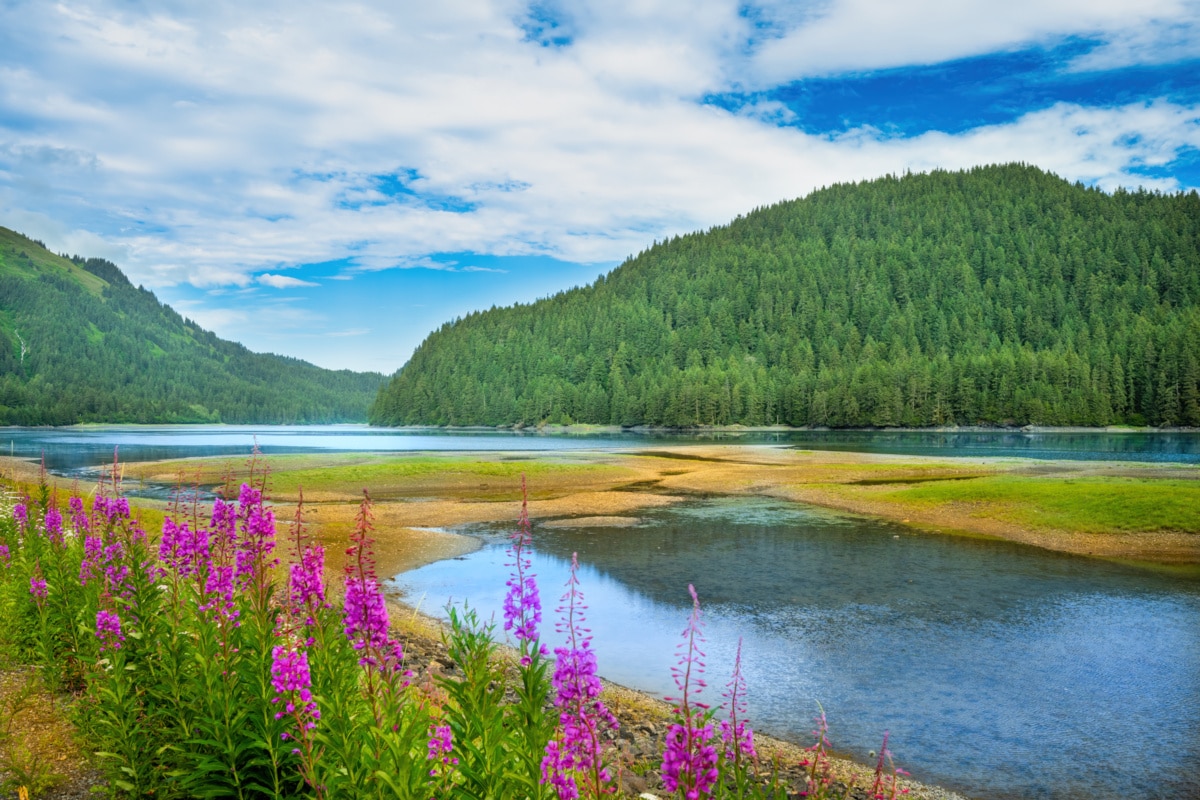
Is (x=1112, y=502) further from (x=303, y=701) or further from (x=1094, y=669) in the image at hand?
(x=303, y=701)

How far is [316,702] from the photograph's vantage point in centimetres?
523

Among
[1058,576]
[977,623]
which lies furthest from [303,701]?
[1058,576]

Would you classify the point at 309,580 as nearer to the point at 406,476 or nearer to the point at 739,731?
the point at 739,731

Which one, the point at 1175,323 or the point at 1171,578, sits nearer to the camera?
the point at 1171,578

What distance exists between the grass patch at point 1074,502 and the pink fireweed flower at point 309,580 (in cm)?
3604

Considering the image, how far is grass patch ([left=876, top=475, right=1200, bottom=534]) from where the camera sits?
105 ft

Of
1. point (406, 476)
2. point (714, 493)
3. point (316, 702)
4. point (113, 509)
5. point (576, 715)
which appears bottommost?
point (714, 493)

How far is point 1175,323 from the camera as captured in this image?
19012 centimetres

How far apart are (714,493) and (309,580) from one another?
4550 centimetres

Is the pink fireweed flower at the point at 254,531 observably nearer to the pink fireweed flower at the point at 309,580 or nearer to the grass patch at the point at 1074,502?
the pink fireweed flower at the point at 309,580

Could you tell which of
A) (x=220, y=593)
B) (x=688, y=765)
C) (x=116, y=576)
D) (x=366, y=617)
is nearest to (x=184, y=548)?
(x=220, y=593)

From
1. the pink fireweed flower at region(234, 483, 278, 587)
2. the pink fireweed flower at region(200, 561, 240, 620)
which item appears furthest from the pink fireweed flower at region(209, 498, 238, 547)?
the pink fireweed flower at region(200, 561, 240, 620)

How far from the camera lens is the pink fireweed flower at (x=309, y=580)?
5961mm

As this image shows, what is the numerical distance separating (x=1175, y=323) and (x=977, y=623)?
741 ft
